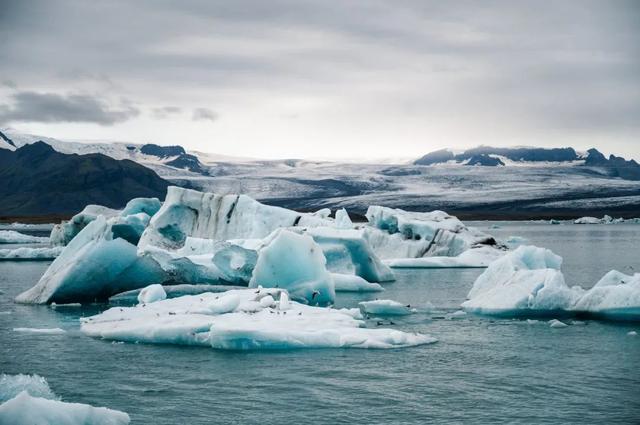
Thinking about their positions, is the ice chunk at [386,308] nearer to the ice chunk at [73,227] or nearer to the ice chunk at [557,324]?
the ice chunk at [557,324]

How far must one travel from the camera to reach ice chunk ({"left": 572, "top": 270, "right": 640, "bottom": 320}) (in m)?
14.2

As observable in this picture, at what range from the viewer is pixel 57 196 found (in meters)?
130

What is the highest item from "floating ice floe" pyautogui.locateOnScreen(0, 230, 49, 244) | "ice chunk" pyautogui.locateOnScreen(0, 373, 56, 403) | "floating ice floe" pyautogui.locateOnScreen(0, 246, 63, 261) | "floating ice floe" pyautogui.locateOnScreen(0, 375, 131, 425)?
"floating ice floe" pyautogui.locateOnScreen(0, 375, 131, 425)

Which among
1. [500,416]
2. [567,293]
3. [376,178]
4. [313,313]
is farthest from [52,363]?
[376,178]

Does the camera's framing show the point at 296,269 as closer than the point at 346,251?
Yes

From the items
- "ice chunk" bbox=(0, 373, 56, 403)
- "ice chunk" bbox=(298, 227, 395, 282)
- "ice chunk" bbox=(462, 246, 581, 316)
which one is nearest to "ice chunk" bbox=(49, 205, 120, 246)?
"ice chunk" bbox=(298, 227, 395, 282)

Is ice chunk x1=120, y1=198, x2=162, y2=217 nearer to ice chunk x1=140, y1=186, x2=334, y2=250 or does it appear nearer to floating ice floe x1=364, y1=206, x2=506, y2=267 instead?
ice chunk x1=140, y1=186, x2=334, y2=250

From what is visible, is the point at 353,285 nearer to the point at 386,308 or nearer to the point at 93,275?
the point at 386,308

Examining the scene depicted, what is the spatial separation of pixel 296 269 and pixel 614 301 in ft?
22.4

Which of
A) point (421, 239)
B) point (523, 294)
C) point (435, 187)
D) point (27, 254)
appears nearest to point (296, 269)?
point (523, 294)

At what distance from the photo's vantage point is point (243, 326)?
467 inches

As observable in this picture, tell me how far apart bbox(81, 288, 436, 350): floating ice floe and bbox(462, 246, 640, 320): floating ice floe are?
3.22 m

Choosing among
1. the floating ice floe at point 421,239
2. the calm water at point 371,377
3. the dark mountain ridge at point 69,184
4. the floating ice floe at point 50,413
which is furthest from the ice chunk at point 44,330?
the dark mountain ridge at point 69,184

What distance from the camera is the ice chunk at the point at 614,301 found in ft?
46.7
